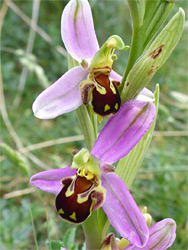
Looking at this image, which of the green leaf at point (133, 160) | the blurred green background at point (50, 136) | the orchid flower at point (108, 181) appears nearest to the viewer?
the orchid flower at point (108, 181)

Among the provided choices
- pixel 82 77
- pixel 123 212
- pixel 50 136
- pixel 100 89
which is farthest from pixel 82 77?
pixel 50 136

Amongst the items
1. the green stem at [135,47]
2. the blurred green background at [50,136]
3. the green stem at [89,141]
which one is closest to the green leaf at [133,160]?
the green stem at [89,141]

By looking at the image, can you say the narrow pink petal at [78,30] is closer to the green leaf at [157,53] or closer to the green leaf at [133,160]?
the green leaf at [157,53]

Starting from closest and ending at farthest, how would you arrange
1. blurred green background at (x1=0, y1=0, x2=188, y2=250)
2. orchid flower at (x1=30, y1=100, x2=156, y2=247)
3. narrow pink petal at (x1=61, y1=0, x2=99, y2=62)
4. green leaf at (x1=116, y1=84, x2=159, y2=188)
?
orchid flower at (x1=30, y1=100, x2=156, y2=247) < narrow pink petal at (x1=61, y1=0, x2=99, y2=62) < green leaf at (x1=116, y1=84, x2=159, y2=188) < blurred green background at (x1=0, y1=0, x2=188, y2=250)

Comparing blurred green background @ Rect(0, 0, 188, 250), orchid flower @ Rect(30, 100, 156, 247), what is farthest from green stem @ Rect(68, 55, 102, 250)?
blurred green background @ Rect(0, 0, 188, 250)

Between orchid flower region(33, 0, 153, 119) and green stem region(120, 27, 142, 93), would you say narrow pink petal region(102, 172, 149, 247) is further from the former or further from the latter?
green stem region(120, 27, 142, 93)

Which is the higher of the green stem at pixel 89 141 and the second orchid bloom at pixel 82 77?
the second orchid bloom at pixel 82 77

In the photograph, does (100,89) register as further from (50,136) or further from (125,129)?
(50,136)
